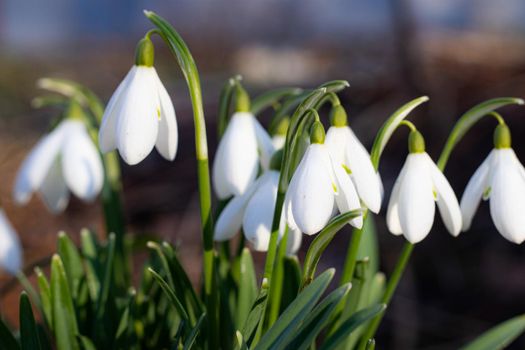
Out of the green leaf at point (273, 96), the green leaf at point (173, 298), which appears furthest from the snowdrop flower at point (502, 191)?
the green leaf at point (173, 298)

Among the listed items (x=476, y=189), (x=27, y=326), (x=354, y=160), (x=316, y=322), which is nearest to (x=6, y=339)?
(x=27, y=326)

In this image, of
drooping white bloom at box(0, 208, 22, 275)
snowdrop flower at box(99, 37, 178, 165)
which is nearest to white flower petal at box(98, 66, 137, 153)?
snowdrop flower at box(99, 37, 178, 165)

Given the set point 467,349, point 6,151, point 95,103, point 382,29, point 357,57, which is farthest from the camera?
point 382,29

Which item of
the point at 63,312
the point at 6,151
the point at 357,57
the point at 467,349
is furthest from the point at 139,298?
the point at 357,57

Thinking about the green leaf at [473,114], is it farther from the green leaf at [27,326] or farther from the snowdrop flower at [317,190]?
the green leaf at [27,326]

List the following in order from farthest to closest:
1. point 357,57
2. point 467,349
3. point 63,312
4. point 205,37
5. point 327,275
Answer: point 205,37, point 357,57, point 467,349, point 63,312, point 327,275

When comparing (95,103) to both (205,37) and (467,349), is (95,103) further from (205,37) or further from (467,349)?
(205,37)
